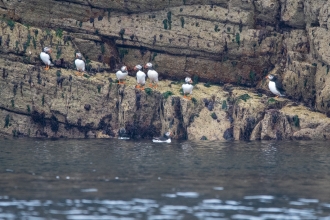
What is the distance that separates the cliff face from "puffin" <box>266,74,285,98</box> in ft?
1.05

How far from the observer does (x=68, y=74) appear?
31438 millimetres

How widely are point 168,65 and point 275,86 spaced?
4.42m

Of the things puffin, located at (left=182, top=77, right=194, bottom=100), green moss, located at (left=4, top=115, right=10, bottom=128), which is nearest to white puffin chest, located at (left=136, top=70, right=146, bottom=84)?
puffin, located at (left=182, top=77, right=194, bottom=100)

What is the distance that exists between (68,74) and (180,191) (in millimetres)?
12527

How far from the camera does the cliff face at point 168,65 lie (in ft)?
100

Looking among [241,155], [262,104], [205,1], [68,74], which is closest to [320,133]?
[262,104]

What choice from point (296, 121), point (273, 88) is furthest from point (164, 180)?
point (273, 88)

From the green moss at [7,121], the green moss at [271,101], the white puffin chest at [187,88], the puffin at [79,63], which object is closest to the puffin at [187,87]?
the white puffin chest at [187,88]

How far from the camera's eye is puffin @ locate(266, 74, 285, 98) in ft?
101

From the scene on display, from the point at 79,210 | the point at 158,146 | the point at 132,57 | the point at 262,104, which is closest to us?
the point at 79,210

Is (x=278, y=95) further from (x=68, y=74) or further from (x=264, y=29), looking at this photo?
(x=68, y=74)

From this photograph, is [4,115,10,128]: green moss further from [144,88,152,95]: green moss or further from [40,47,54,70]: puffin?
[144,88,152,95]: green moss

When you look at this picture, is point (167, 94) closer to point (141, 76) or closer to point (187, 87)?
point (187, 87)

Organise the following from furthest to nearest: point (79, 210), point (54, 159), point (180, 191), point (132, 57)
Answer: point (132, 57) < point (54, 159) < point (180, 191) < point (79, 210)
